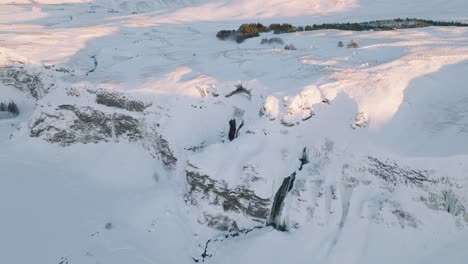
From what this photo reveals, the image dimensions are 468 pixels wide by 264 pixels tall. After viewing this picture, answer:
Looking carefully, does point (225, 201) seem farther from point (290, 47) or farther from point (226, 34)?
point (226, 34)

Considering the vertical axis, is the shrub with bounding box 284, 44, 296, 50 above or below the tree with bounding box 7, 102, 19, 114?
above

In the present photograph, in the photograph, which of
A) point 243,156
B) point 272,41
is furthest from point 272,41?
point 243,156

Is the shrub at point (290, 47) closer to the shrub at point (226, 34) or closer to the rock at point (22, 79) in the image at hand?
the shrub at point (226, 34)

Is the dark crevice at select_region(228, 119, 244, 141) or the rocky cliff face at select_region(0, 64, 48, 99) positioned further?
the rocky cliff face at select_region(0, 64, 48, 99)

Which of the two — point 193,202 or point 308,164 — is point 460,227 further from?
point 193,202

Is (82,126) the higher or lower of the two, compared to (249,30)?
lower

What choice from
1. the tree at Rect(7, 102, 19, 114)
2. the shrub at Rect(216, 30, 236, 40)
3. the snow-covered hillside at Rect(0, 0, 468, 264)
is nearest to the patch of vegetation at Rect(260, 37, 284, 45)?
the snow-covered hillside at Rect(0, 0, 468, 264)

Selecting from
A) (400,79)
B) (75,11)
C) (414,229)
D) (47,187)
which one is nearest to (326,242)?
(414,229)

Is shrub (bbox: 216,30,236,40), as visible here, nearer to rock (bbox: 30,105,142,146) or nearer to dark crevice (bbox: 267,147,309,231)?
rock (bbox: 30,105,142,146)
